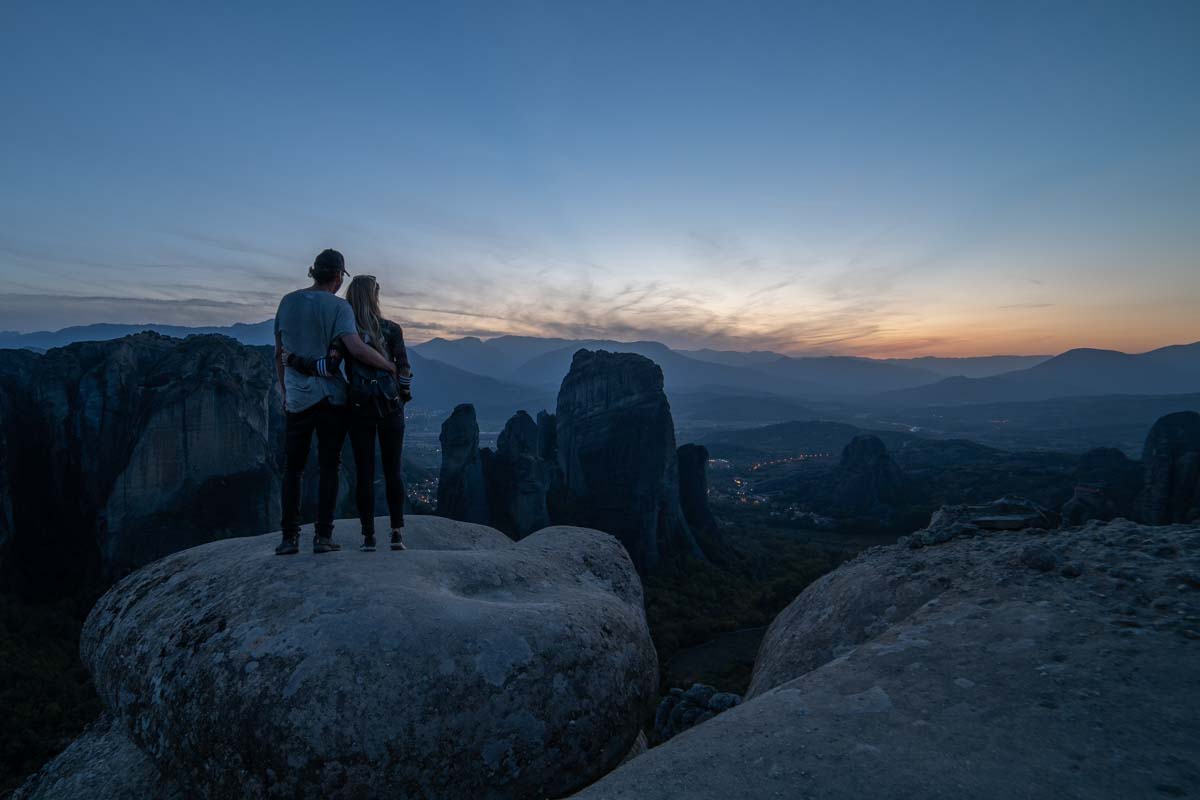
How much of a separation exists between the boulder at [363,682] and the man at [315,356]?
1.43 m

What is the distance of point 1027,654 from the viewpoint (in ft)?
14.9

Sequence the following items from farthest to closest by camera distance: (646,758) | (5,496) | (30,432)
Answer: (30,432), (5,496), (646,758)

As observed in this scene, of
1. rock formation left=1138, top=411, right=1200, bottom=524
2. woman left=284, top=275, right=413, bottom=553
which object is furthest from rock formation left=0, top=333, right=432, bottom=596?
rock formation left=1138, top=411, right=1200, bottom=524

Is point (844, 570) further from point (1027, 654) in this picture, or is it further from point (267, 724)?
point (267, 724)

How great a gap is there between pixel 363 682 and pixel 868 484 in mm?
110812

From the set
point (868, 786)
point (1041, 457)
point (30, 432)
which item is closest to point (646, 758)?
point (868, 786)

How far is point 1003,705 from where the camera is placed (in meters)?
3.95

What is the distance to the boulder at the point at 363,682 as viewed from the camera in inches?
172

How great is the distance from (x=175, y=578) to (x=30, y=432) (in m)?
55.5

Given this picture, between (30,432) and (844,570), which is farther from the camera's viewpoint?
(30,432)

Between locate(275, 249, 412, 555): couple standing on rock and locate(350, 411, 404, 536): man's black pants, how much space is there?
2 centimetres

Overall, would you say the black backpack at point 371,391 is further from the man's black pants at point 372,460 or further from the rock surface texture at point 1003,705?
the rock surface texture at point 1003,705

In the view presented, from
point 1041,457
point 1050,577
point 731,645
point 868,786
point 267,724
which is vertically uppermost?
point 1050,577

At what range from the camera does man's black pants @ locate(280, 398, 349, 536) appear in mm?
6598
